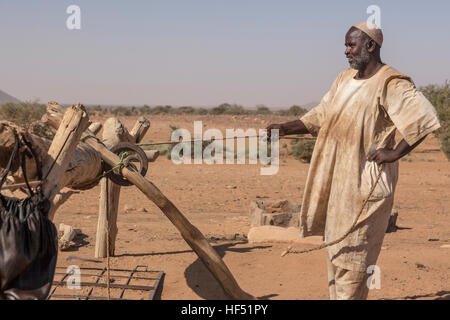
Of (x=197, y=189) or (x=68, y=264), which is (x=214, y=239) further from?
(x=197, y=189)

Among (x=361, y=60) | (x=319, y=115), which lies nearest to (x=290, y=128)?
(x=319, y=115)

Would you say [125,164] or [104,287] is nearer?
[125,164]

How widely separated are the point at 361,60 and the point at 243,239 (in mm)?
4867

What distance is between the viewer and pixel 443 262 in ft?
20.6

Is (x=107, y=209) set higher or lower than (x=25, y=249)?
lower

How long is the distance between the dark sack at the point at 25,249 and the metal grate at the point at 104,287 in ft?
7.10

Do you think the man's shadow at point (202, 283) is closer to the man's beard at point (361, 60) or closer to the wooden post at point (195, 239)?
the wooden post at point (195, 239)

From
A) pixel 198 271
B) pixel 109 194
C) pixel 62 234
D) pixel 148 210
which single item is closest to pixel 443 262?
pixel 198 271

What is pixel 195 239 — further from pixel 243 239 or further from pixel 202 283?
pixel 243 239

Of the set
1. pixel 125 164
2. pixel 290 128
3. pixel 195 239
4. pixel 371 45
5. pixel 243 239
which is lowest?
pixel 243 239

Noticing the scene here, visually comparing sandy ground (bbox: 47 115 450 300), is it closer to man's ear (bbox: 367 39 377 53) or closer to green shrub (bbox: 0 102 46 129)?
man's ear (bbox: 367 39 377 53)

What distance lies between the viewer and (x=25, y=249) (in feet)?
8.57

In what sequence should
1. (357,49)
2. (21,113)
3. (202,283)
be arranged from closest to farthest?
1. (357,49)
2. (202,283)
3. (21,113)

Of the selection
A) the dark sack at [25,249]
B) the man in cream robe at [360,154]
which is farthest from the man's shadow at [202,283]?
the dark sack at [25,249]
